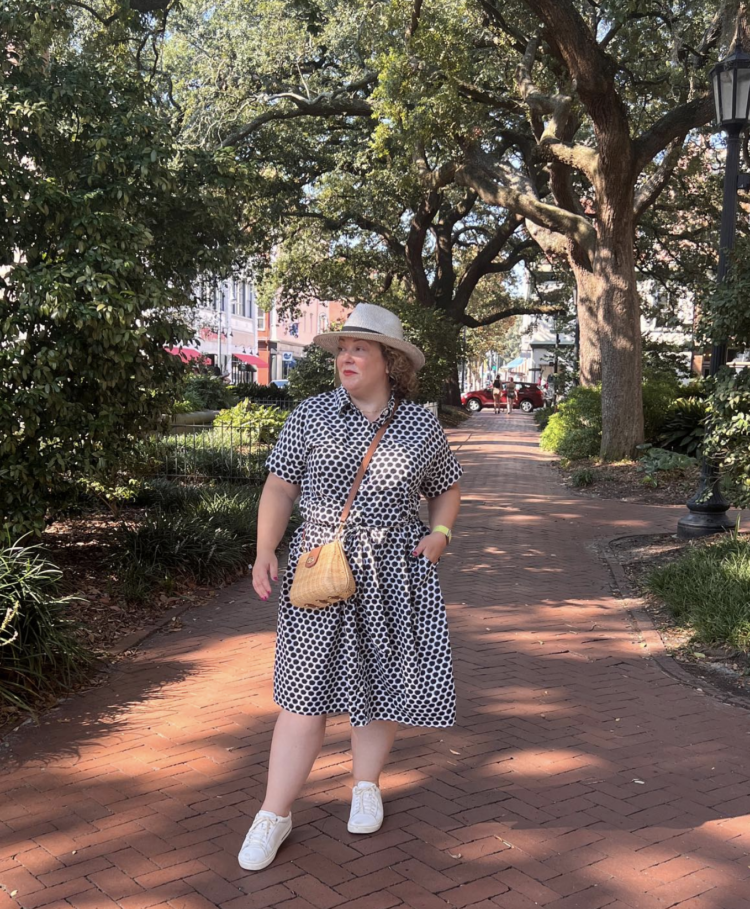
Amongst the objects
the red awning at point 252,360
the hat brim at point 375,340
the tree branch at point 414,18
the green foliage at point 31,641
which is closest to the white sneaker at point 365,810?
the hat brim at point 375,340

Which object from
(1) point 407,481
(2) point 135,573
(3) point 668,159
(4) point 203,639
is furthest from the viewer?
(3) point 668,159

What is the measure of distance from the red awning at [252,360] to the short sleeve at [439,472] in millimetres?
50039

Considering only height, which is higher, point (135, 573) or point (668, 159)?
point (668, 159)

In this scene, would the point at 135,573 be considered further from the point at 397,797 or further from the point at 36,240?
the point at 397,797

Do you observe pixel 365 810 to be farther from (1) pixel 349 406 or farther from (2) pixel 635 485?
(2) pixel 635 485

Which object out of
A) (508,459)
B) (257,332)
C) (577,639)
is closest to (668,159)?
(508,459)

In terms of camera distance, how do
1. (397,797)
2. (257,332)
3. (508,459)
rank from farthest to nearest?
(257,332)
(508,459)
(397,797)

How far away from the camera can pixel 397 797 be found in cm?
357

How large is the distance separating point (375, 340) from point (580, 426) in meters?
14.9

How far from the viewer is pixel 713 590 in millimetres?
6145

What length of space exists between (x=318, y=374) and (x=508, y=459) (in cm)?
778

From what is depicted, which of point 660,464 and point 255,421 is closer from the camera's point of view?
point 255,421

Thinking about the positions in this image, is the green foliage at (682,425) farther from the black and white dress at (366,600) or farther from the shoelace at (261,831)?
the shoelace at (261,831)

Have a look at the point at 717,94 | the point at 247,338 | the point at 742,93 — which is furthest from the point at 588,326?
the point at 247,338
